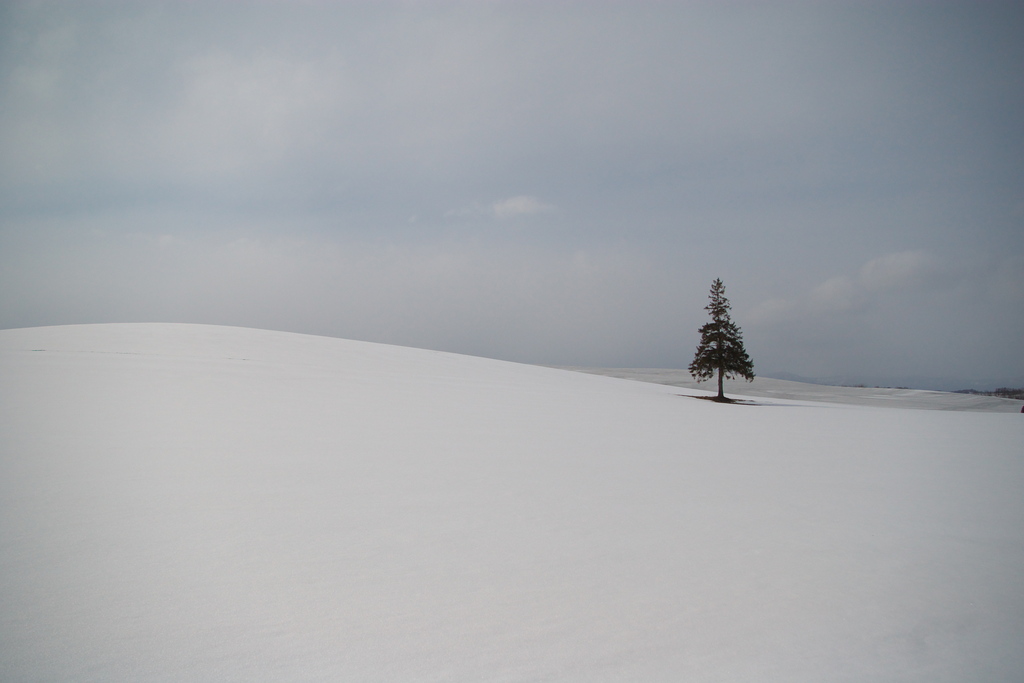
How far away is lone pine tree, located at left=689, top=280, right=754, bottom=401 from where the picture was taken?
26484 millimetres

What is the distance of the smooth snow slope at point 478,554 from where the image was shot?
2846 mm

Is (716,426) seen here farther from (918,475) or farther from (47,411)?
(47,411)

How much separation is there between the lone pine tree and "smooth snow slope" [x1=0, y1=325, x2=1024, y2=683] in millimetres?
17955

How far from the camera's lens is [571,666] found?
109 inches

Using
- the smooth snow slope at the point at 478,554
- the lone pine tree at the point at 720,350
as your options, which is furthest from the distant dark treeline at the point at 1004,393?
the smooth snow slope at the point at 478,554

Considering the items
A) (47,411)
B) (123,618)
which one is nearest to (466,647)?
(123,618)

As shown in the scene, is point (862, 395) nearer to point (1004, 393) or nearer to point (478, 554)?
point (1004, 393)

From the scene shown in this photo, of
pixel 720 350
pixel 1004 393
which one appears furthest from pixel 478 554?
pixel 1004 393

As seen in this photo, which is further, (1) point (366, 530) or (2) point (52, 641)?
(1) point (366, 530)

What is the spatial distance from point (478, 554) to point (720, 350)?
25.3 meters

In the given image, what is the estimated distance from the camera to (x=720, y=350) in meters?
26.8

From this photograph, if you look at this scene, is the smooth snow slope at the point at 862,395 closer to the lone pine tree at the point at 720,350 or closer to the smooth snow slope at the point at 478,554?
the lone pine tree at the point at 720,350

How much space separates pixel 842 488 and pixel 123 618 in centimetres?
704

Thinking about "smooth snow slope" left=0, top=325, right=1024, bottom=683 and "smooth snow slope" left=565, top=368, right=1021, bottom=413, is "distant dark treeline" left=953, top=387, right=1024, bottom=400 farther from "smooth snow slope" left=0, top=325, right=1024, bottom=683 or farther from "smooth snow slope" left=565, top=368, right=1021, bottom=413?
"smooth snow slope" left=0, top=325, right=1024, bottom=683
